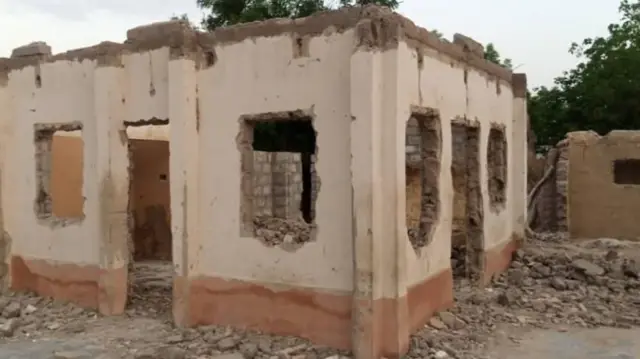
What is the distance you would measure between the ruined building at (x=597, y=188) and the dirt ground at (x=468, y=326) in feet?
9.46

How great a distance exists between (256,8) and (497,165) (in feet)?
30.5

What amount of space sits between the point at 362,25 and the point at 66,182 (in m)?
7.49

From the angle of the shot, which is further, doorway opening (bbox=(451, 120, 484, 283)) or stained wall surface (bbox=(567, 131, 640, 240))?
stained wall surface (bbox=(567, 131, 640, 240))

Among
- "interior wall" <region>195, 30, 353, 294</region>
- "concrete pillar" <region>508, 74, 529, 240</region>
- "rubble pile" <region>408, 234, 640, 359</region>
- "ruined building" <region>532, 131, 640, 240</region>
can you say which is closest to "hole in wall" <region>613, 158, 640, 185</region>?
"ruined building" <region>532, 131, 640, 240</region>

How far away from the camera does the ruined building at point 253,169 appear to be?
6496mm

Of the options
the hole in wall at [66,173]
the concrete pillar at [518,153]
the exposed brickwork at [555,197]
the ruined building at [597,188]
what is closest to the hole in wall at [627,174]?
the ruined building at [597,188]

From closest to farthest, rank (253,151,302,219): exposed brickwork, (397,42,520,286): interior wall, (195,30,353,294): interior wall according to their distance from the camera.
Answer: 1. (195,30,353,294): interior wall
2. (397,42,520,286): interior wall
3. (253,151,302,219): exposed brickwork

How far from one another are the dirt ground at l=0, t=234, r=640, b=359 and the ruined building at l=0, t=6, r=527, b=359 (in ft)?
0.82

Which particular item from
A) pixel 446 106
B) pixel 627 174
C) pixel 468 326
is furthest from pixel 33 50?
pixel 627 174

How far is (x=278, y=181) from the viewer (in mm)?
12258

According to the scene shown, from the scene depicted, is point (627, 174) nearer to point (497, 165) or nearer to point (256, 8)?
point (497, 165)

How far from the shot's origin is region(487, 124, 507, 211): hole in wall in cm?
1036

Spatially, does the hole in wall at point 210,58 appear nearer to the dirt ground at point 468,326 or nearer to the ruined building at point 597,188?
the dirt ground at point 468,326

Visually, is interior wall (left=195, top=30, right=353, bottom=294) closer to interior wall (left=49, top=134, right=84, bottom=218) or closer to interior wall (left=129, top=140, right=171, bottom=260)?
interior wall (left=49, top=134, right=84, bottom=218)
